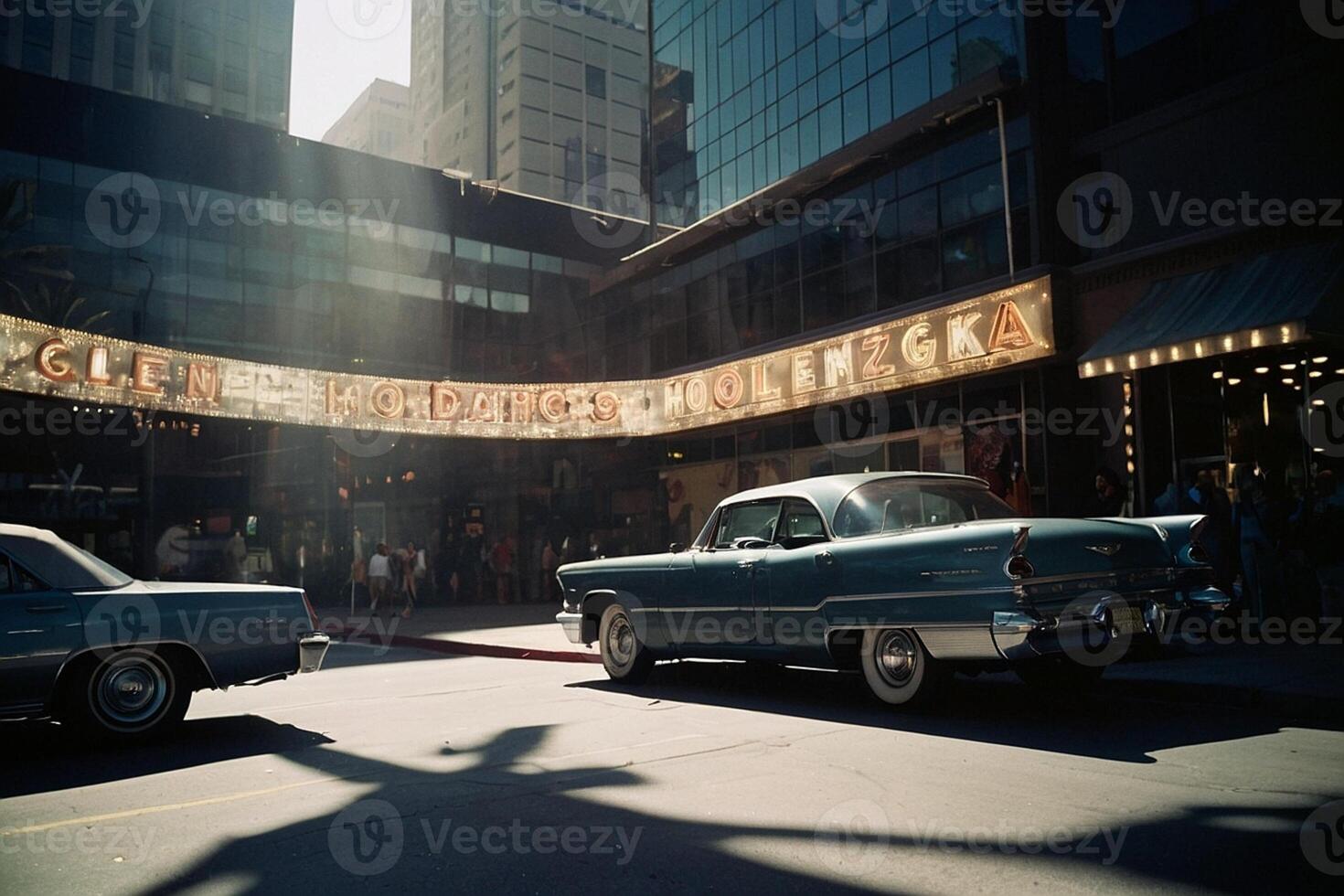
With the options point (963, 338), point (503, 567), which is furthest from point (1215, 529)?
point (503, 567)

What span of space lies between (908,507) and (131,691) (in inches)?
221

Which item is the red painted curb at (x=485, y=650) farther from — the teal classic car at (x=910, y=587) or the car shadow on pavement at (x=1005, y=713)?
the teal classic car at (x=910, y=587)

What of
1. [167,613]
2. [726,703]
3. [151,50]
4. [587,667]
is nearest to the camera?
[167,613]

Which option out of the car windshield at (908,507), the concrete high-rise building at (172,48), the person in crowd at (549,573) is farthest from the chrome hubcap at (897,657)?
the concrete high-rise building at (172,48)

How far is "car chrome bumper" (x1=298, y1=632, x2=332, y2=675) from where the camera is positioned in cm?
700

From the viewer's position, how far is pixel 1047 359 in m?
15.4

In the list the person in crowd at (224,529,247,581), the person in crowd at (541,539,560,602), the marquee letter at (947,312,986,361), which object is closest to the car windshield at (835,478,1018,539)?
the marquee letter at (947,312,986,361)

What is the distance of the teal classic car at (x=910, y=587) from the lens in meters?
6.06

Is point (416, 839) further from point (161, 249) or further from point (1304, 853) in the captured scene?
point (161, 249)

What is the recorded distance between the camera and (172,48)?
65125mm

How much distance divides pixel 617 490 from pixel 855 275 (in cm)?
1021

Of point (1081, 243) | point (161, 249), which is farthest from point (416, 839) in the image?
point (161, 249)

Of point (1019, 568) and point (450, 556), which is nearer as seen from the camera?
point (1019, 568)

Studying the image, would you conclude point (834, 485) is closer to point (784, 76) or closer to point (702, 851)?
point (702, 851)
